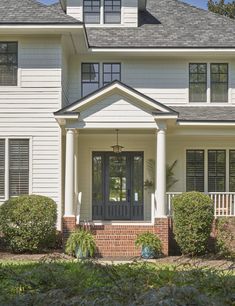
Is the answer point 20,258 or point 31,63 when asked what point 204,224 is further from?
point 31,63

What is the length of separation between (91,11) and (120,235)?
863 cm

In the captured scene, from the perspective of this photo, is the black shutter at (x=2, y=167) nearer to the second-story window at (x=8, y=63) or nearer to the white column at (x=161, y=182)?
the second-story window at (x=8, y=63)

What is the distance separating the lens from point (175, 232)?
47.0 feet

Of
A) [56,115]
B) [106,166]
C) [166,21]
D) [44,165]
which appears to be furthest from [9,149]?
[166,21]

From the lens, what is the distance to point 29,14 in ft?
52.0

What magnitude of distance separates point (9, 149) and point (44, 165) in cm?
116

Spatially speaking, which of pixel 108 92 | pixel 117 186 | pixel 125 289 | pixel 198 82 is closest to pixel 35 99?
pixel 108 92

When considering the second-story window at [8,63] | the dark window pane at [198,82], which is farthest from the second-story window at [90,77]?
the dark window pane at [198,82]

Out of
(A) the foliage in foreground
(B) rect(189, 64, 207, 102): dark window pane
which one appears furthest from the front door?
(A) the foliage in foreground

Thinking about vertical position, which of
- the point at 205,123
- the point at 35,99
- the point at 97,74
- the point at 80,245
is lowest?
the point at 80,245

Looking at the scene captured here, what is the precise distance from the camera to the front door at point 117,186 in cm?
1794

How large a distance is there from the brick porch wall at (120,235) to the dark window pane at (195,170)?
3.35 metres

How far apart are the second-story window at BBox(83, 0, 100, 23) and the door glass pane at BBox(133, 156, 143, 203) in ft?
17.6

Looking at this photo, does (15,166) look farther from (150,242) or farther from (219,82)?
(219,82)
